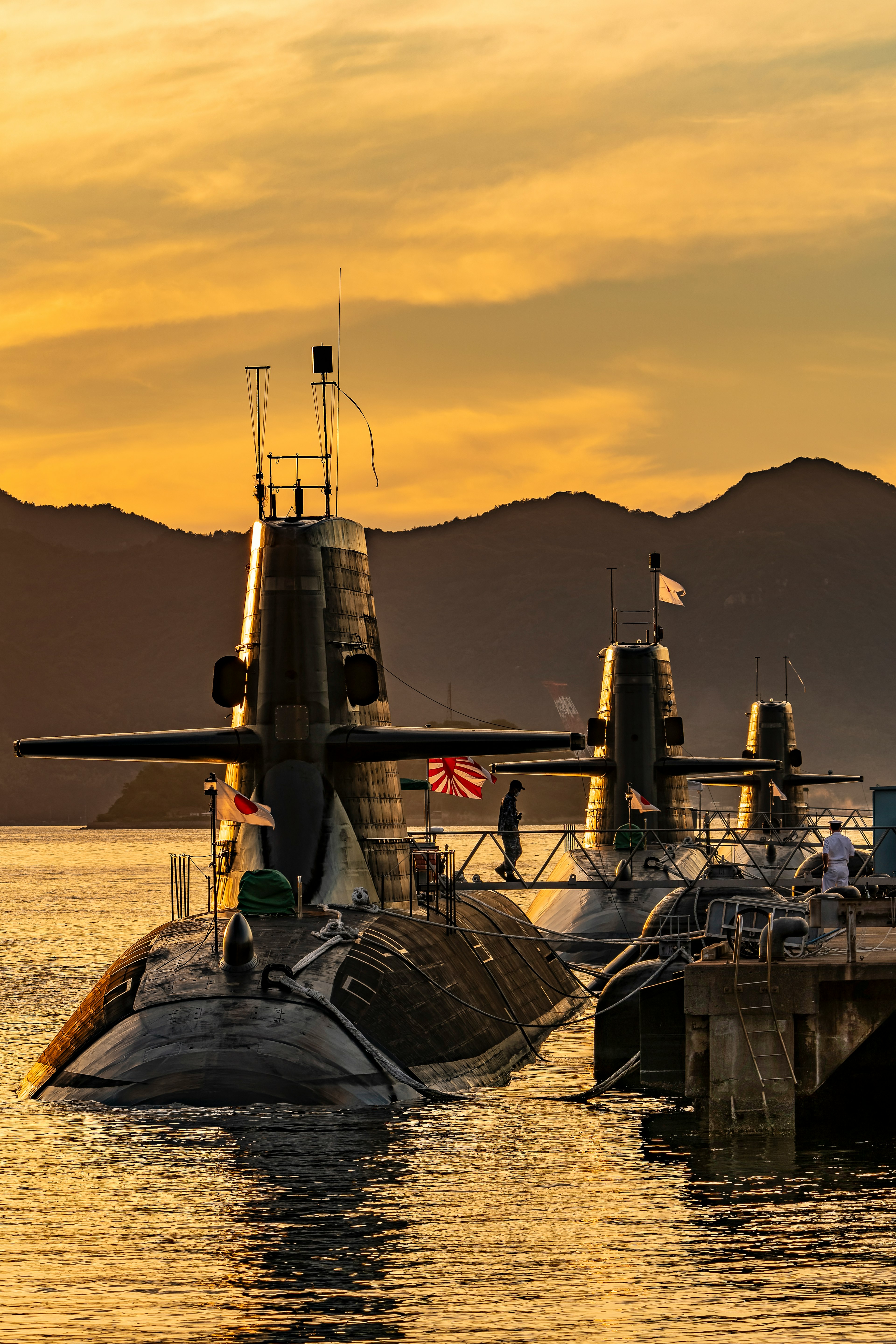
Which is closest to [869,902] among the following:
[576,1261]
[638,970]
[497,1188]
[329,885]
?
[638,970]

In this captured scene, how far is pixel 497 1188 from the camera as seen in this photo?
1972cm

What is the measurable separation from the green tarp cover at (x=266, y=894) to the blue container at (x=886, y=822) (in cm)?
1599

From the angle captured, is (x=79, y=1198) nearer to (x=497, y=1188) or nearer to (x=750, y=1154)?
(x=497, y=1188)

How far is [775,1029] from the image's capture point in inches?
882

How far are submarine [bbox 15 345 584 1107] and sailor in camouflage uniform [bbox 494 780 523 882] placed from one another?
10.9 meters

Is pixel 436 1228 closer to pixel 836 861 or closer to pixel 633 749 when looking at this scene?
pixel 836 861

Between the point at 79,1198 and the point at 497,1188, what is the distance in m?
4.56

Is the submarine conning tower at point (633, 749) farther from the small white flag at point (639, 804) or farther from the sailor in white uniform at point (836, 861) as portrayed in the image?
the sailor in white uniform at point (836, 861)

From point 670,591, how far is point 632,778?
763 centimetres

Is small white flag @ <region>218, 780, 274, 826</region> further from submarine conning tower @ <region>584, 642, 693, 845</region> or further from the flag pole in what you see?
submarine conning tower @ <region>584, 642, 693, 845</region>

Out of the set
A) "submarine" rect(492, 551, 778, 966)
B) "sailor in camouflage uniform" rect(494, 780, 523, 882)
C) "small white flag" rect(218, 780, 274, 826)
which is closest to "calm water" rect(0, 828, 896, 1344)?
"small white flag" rect(218, 780, 274, 826)

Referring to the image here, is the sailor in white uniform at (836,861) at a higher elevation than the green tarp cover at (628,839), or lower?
lower

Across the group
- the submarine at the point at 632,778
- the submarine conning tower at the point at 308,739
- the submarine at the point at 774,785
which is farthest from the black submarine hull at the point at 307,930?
the submarine at the point at 774,785

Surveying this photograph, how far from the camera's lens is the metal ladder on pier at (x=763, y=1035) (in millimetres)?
22203
